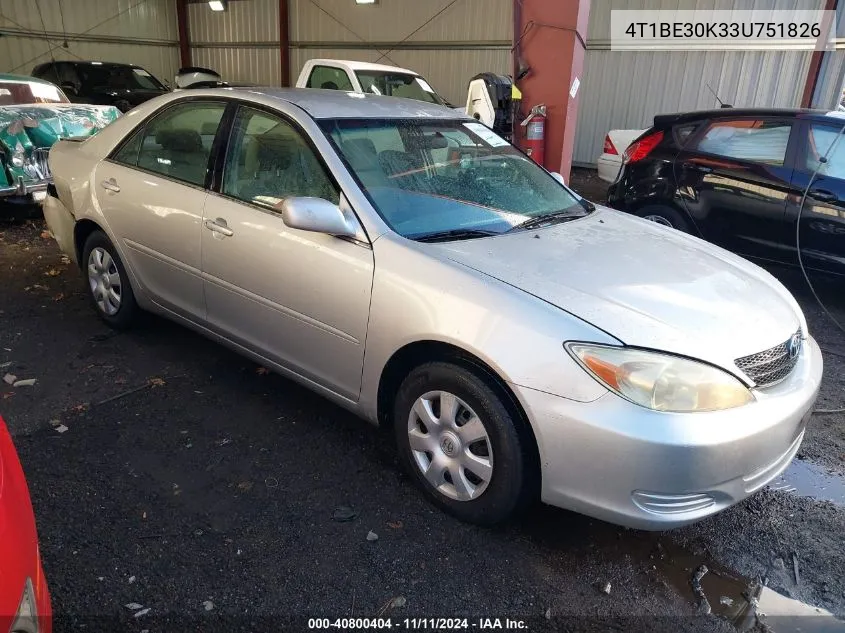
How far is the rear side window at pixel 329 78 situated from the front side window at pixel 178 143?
228 inches

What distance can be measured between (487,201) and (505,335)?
1.05m

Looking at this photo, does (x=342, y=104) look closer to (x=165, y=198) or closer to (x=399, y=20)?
(x=165, y=198)

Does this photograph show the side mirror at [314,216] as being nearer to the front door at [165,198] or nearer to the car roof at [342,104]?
the car roof at [342,104]

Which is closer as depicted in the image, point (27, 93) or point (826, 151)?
point (826, 151)

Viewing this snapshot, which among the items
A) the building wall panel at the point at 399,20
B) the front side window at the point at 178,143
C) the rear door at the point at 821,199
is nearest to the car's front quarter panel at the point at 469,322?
the front side window at the point at 178,143

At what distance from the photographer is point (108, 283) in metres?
4.19

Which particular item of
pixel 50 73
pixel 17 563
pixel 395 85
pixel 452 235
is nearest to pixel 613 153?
pixel 395 85

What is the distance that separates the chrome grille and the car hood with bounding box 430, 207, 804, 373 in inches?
1.1

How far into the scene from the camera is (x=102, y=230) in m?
4.11

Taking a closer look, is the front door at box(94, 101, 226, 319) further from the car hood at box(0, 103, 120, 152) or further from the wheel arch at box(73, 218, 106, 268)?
the car hood at box(0, 103, 120, 152)

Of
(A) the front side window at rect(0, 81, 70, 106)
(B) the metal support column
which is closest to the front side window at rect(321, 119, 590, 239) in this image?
(B) the metal support column

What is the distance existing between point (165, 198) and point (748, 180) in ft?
15.3

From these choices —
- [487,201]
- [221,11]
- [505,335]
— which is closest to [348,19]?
[221,11]

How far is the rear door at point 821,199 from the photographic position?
5.13 meters
